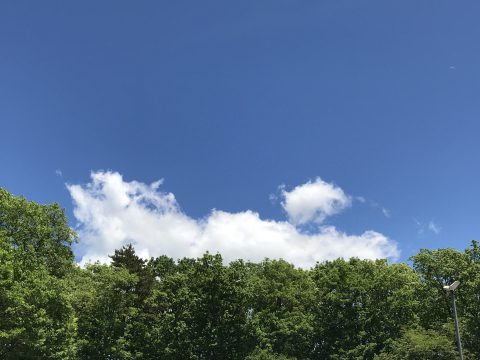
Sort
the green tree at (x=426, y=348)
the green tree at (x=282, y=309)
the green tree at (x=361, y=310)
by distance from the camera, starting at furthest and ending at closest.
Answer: the green tree at (x=282, y=309)
the green tree at (x=361, y=310)
the green tree at (x=426, y=348)

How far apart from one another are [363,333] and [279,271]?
518 inches

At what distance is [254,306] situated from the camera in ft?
188

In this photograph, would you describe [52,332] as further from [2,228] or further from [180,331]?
[180,331]

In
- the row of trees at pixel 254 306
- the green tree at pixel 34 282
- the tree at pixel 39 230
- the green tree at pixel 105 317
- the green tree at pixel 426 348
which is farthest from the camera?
the green tree at pixel 105 317

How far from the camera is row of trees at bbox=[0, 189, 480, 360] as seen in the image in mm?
43312

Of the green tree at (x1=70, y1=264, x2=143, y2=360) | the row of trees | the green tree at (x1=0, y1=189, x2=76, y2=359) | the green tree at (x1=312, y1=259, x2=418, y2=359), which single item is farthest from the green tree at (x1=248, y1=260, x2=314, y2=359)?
the green tree at (x1=0, y1=189, x2=76, y2=359)

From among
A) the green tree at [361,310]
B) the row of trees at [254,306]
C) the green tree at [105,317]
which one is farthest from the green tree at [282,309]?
the green tree at [105,317]

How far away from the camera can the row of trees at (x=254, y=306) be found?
4331 centimetres

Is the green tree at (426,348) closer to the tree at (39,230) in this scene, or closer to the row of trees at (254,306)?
the row of trees at (254,306)

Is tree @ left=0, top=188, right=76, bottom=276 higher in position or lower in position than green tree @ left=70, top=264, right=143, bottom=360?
higher

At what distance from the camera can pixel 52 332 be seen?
36.9 m

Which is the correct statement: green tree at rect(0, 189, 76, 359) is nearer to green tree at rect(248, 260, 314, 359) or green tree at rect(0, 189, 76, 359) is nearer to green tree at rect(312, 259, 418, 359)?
green tree at rect(248, 260, 314, 359)

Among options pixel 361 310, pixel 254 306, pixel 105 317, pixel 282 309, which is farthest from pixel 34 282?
pixel 361 310

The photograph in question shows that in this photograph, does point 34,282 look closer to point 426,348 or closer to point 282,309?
point 282,309
